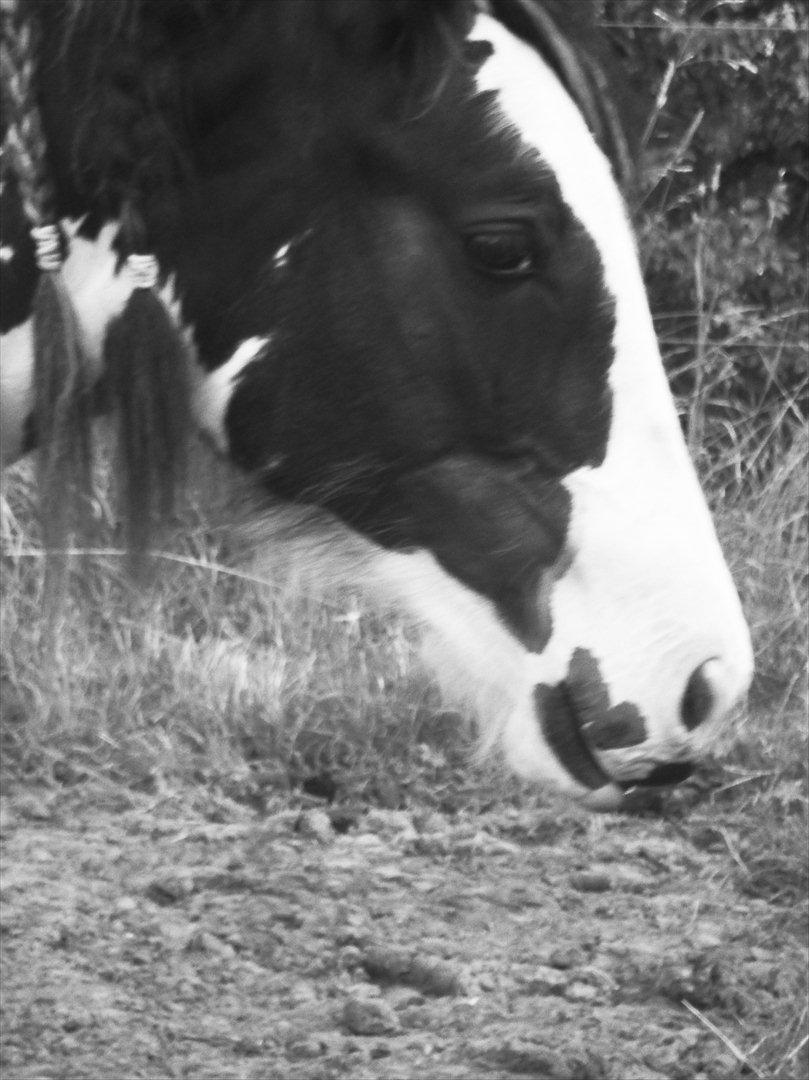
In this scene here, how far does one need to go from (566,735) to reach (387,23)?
735mm

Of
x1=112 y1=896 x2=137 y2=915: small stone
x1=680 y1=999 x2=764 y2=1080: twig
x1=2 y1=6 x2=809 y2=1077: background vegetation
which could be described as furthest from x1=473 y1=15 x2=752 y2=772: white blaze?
x1=112 y1=896 x2=137 y2=915: small stone

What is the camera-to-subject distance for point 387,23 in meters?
1.61

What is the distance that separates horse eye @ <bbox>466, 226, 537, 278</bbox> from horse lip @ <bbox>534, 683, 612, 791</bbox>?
0.42 meters

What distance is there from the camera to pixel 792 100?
15.3 ft

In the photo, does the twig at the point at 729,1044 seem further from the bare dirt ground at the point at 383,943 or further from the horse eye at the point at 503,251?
the horse eye at the point at 503,251

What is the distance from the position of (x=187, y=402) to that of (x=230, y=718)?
1.75 metres

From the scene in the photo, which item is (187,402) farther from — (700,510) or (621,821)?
(621,821)

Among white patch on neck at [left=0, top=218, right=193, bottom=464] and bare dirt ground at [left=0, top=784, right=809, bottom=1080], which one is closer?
white patch on neck at [left=0, top=218, right=193, bottom=464]

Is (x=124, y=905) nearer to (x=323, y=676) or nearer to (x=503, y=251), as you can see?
(x=323, y=676)

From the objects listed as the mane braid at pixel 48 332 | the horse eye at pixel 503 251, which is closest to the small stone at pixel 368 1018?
the mane braid at pixel 48 332

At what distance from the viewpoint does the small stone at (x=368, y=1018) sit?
254cm

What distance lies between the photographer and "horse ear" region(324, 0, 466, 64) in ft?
5.23

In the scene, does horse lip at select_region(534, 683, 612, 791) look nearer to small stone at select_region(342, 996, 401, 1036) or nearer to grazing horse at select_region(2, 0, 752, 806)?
grazing horse at select_region(2, 0, 752, 806)

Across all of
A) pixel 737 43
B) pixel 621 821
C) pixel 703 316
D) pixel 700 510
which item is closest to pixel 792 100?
pixel 737 43
